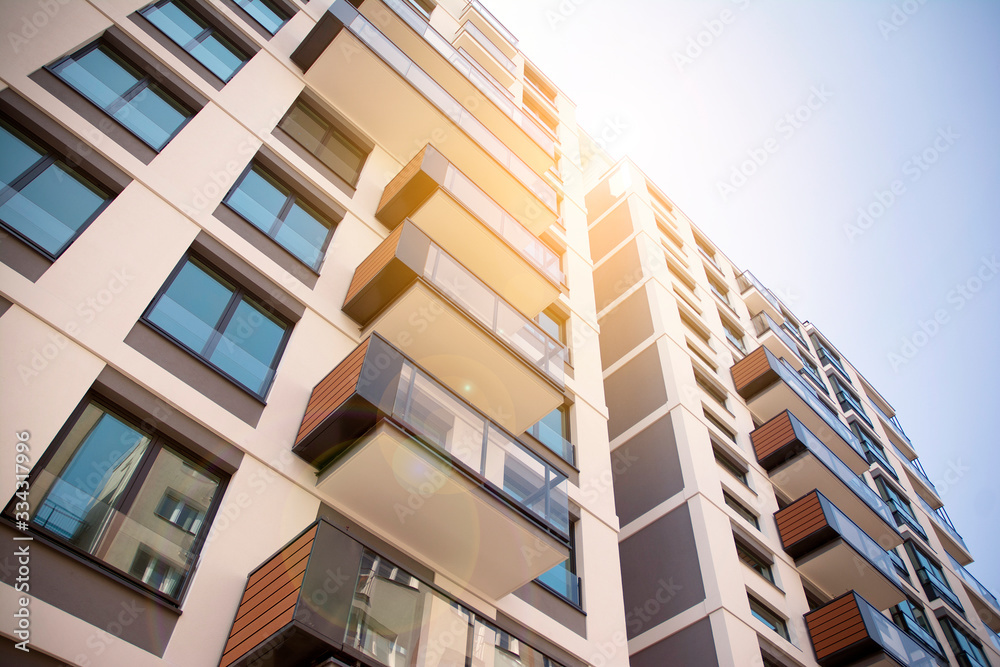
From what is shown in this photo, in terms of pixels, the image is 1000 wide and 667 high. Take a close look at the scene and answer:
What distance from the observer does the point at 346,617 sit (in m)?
7.65

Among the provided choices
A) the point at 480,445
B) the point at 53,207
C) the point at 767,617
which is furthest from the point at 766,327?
the point at 53,207

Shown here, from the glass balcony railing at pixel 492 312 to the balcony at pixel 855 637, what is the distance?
1028 cm

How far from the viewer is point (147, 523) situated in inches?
318

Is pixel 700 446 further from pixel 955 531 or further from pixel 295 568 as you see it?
pixel 955 531

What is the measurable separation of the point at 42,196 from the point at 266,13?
8.06 meters

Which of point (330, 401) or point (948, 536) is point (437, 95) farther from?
point (948, 536)

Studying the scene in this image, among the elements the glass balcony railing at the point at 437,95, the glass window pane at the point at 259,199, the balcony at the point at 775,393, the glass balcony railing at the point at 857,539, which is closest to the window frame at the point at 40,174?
the glass window pane at the point at 259,199

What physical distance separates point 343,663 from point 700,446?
14877mm

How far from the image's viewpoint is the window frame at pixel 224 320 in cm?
962

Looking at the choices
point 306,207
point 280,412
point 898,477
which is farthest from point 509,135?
point 898,477

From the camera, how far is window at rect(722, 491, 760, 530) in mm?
20531

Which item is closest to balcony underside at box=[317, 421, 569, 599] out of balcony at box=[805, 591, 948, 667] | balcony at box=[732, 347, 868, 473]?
balcony at box=[805, 591, 948, 667]

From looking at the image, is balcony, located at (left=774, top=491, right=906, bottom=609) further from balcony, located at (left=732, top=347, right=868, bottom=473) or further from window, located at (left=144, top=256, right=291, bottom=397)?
window, located at (left=144, top=256, right=291, bottom=397)

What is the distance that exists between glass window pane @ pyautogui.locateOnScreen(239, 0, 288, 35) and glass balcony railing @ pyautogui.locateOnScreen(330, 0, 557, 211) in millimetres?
1371
